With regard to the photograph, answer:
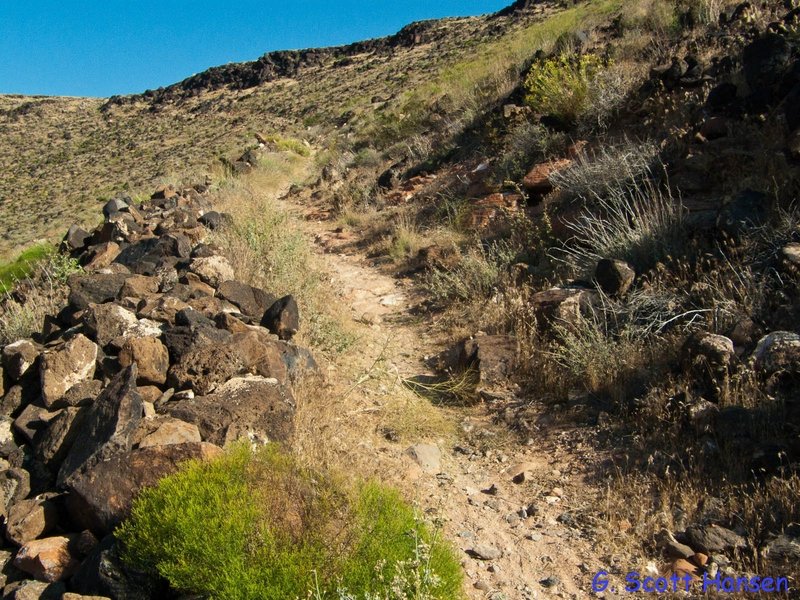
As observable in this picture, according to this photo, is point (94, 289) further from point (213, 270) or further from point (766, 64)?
point (766, 64)

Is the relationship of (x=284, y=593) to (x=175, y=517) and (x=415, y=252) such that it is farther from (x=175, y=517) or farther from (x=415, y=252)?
(x=415, y=252)

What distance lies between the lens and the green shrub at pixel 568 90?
7742 millimetres

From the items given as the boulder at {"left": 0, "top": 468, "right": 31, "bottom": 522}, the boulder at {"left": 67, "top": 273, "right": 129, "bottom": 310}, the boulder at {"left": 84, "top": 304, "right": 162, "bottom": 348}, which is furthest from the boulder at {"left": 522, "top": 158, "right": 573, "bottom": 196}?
the boulder at {"left": 0, "top": 468, "right": 31, "bottom": 522}

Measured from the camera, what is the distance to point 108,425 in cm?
277

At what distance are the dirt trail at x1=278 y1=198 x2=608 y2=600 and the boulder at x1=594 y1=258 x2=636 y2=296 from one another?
135 cm

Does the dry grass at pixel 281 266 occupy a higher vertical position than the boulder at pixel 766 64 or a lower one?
lower

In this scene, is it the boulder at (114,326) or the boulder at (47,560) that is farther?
the boulder at (114,326)

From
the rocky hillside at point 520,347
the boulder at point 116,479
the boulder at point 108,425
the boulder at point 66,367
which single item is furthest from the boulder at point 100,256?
the boulder at point 116,479

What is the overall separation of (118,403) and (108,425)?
4.4 inches

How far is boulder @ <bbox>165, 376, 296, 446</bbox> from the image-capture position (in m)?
2.97

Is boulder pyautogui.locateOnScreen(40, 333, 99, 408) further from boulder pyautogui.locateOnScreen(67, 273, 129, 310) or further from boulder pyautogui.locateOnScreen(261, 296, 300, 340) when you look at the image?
boulder pyautogui.locateOnScreen(261, 296, 300, 340)

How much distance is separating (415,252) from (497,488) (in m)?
4.76

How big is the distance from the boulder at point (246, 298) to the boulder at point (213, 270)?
0.24 meters

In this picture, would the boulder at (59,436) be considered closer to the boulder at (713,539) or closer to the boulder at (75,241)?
the boulder at (713,539)
